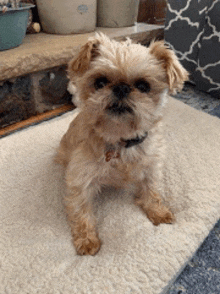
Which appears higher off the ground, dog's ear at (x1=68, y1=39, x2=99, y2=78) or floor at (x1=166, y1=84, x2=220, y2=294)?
dog's ear at (x1=68, y1=39, x2=99, y2=78)

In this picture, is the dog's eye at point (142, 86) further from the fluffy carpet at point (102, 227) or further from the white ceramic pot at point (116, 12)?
the white ceramic pot at point (116, 12)

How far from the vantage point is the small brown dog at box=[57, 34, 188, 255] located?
3.23 ft

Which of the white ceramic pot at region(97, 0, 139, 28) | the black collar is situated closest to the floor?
the black collar

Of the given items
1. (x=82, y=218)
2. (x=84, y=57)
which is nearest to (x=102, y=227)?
(x=82, y=218)

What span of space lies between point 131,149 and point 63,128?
98cm

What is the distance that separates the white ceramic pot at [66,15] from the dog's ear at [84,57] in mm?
1482

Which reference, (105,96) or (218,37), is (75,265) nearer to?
(105,96)

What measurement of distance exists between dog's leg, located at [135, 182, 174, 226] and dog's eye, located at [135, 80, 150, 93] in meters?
0.51

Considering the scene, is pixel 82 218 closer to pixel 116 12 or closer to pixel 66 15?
pixel 66 15

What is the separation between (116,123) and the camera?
3.23ft

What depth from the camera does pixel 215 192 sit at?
54.9 inches

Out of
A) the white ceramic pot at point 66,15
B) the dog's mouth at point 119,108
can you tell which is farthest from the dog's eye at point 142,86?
the white ceramic pot at point 66,15

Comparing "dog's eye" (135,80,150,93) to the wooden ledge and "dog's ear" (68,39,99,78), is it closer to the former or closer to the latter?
"dog's ear" (68,39,99,78)

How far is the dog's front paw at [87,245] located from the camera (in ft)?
3.72
